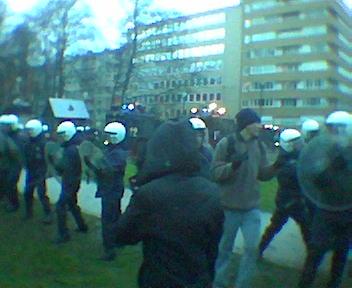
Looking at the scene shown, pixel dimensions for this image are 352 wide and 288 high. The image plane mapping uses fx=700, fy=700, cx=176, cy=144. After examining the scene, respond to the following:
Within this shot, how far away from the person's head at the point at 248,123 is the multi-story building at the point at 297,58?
6.23ft

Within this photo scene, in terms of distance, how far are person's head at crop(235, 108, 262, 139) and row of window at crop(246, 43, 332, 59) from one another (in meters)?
2.71

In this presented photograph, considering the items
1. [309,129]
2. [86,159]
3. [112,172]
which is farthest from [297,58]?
[86,159]

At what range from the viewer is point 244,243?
6453mm

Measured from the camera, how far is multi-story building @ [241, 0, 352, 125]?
8.52 meters

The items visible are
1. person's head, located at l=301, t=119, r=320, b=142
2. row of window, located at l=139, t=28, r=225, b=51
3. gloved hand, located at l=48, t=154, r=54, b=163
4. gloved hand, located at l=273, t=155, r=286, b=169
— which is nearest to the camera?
gloved hand, located at l=273, t=155, r=286, b=169

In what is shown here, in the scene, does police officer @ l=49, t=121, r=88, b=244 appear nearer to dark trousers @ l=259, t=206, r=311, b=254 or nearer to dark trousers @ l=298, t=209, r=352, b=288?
dark trousers @ l=259, t=206, r=311, b=254

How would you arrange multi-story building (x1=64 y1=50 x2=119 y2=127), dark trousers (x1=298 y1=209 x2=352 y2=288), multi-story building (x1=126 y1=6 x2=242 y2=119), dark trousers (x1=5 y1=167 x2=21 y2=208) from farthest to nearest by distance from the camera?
1. multi-story building (x1=64 y1=50 x2=119 y2=127)
2. dark trousers (x1=5 y1=167 x2=21 y2=208)
3. multi-story building (x1=126 y1=6 x2=242 y2=119)
4. dark trousers (x1=298 y1=209 x2=352 y2=288)

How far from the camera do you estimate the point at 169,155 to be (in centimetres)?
352

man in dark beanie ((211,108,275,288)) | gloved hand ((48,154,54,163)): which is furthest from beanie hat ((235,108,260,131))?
gloved hand ((48,154,54,163))

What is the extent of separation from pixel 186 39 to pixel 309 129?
4.64 meters

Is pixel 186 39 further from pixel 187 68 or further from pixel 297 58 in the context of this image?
pixel 297 58

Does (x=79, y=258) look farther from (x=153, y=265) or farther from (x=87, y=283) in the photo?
(x=153, y=265)

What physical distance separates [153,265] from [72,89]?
2120 cm

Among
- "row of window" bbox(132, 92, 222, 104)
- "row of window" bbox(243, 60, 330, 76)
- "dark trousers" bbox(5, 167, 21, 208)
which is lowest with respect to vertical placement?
"dark trousers" bbox(5, 167, 21, 208)
